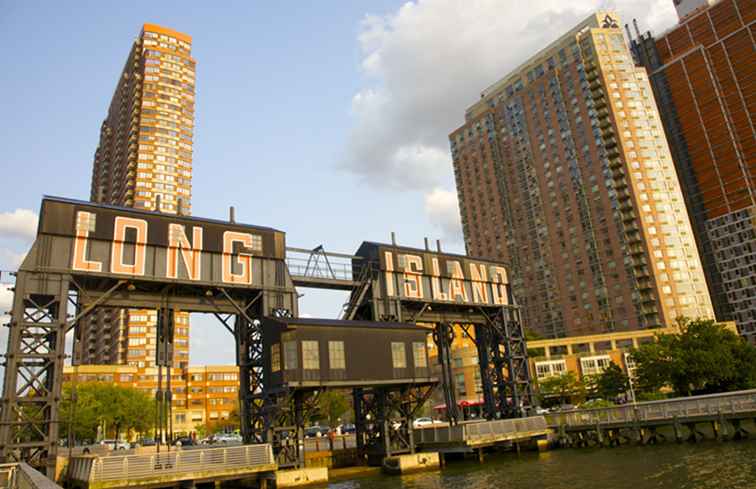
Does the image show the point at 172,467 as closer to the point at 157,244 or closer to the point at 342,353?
the point at 342,353

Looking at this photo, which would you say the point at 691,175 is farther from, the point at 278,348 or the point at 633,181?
the point at 278,348

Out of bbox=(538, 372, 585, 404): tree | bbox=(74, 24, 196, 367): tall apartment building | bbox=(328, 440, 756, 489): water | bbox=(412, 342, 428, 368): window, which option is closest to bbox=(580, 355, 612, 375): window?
bbox=(538, 372, 585, 404): tree

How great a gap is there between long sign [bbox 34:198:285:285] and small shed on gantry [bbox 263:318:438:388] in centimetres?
507

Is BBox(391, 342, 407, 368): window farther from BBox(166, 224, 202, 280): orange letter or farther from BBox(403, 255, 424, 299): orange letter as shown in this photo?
BBox(166, 224, 202, 280): orange letter

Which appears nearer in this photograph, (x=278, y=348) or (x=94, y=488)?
(x=94, y=488)

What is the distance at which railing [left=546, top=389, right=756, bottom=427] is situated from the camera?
143 ft

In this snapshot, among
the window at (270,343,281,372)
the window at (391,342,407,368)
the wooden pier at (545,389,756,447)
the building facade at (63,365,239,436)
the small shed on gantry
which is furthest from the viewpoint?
the building facade at (63,365,239,436)

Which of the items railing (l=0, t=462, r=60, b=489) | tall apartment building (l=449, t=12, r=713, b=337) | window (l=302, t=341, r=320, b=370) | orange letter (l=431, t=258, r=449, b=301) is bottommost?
railing (l=0, t=462, r=60, b=489)

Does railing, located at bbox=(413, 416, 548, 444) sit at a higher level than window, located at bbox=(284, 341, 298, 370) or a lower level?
lower

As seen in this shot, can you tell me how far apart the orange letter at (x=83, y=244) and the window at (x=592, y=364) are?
94.9 metres

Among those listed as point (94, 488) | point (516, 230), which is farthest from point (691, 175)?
point (94, 488)

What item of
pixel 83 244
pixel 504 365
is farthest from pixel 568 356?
pixel 83 244

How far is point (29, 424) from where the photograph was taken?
31344 mm

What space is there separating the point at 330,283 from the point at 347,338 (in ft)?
23.5
